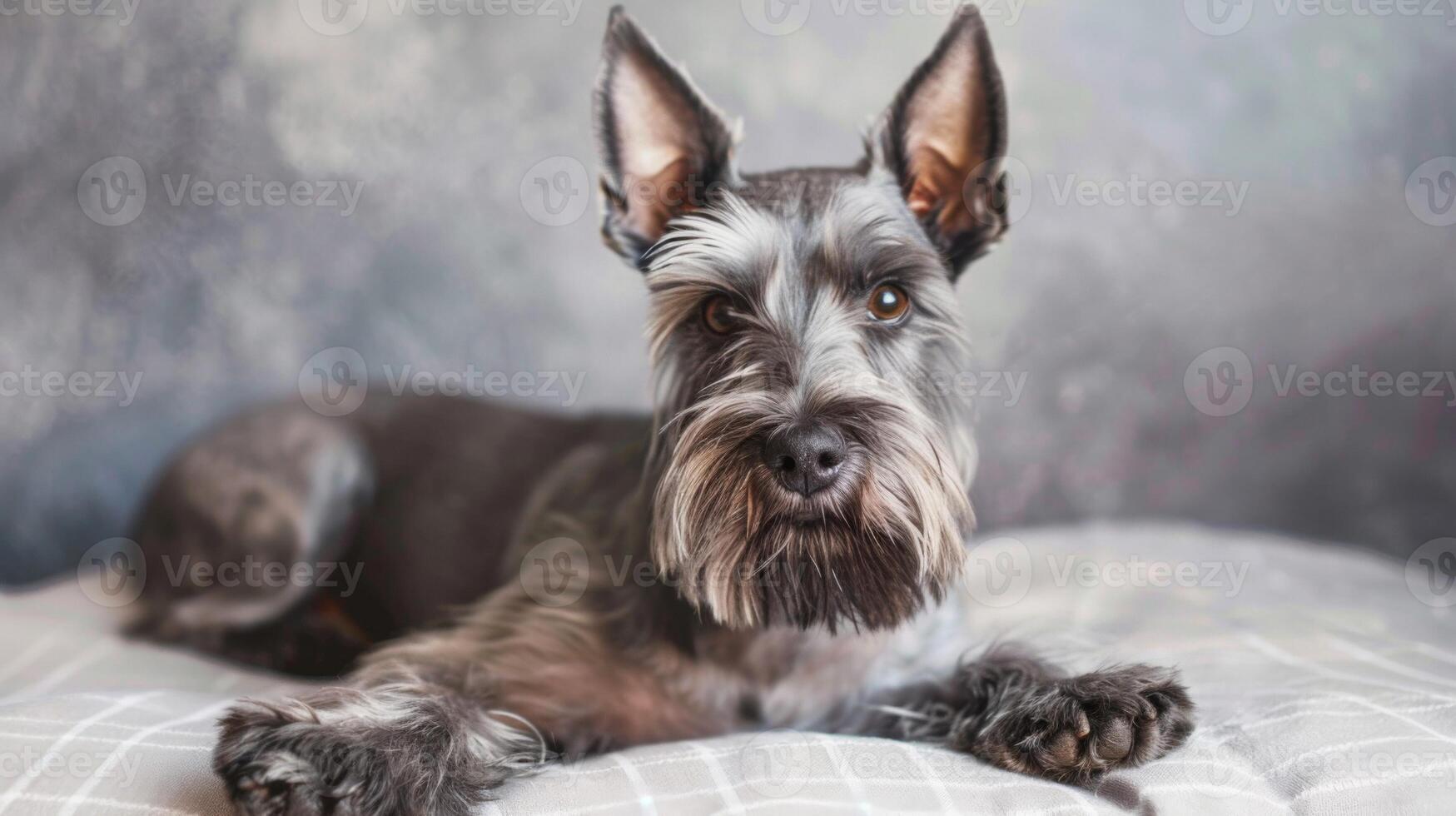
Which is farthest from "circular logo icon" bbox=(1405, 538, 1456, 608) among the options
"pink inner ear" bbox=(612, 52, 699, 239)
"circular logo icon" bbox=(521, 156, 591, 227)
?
"circular logo icon" bbox=(521, 156, 591, 227)

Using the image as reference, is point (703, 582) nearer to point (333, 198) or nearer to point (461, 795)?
point (461, 795)

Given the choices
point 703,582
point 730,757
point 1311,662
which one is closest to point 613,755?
point 730,757

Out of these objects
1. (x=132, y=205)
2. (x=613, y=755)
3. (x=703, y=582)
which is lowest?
(x=613, y=755)

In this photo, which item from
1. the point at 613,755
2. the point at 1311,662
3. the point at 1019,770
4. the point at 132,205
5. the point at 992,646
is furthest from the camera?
the point at 132,205

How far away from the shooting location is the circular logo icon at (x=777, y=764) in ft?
6.95

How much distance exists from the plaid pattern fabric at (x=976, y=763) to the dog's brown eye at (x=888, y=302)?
1.06m

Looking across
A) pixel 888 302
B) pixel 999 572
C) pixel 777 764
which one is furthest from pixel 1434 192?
pixel 777 764

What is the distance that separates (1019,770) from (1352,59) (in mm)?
3742

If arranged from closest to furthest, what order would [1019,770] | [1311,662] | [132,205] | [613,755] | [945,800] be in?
[945,800], [1019,770], [613,755], [1311,662], [132,205]

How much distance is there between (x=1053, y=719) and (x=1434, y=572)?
3.06 meters

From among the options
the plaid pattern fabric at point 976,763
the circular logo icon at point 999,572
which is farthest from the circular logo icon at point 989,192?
the circular logo icon at point 999,572

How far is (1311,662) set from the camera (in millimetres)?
3041

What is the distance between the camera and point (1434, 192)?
4.30m

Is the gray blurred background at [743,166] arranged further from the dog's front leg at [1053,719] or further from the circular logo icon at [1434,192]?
the dog's front leg at [1053,719]
